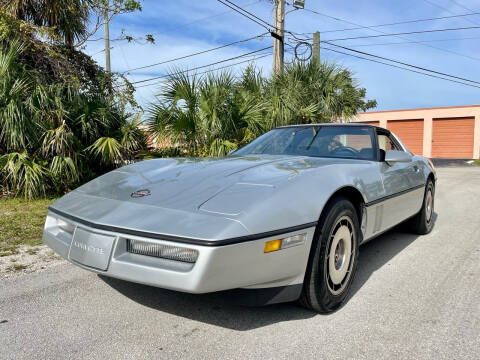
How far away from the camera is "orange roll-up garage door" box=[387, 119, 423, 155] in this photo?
2952 cm

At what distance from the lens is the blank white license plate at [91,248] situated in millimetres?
2176

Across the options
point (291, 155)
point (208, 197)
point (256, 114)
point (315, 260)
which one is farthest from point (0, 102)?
point (315, 260)

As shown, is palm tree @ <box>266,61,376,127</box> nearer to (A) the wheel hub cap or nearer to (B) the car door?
(B) the car door

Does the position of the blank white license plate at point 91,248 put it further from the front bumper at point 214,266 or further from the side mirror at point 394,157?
the side mirror at point 394,157

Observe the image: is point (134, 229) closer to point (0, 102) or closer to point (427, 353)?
point (427, 353)

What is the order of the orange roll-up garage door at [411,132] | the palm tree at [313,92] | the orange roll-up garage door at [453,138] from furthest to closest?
the orange roll-up garage door at [411,132] < the orange roll-up garage door at [453,138] < the palm tree at [313,92]

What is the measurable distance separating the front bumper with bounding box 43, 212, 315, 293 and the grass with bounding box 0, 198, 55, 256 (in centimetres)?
223

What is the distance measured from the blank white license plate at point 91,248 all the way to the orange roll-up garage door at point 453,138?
30.5 m

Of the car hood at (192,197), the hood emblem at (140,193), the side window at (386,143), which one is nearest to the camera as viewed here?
the car hood at (192,197)

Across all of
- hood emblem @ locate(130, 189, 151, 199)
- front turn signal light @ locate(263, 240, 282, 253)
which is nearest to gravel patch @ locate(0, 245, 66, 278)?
hood emblem @ locate(130, 189, 151, 199)

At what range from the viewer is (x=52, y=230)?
267 centimetres

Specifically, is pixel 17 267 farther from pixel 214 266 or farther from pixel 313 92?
pixel 313 92

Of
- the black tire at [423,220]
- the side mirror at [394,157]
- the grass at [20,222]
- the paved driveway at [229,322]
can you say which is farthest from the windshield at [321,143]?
the grass at [20,222]

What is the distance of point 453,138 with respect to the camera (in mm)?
28219
